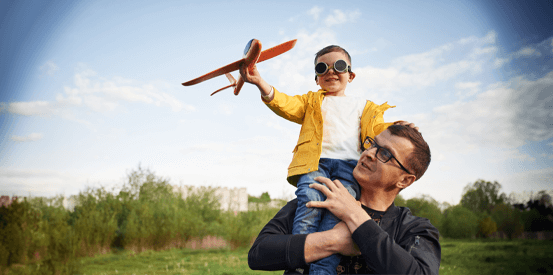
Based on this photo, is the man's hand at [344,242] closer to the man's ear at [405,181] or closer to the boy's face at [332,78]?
the man's ear at [405,181]

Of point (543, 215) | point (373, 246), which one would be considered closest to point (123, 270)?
point (373, 246)

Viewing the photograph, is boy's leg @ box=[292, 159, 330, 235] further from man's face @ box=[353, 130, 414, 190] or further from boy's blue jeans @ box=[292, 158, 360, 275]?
man's face @ box=[353, 130, 414, 190]

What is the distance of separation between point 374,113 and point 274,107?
85 cm

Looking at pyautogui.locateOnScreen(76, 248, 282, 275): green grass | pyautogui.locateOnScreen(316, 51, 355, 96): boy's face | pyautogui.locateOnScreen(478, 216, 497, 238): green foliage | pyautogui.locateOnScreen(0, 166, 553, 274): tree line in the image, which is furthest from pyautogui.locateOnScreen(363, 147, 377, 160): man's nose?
pyautogui.locateOnScreen(478, 216, 497, 238): green foliage

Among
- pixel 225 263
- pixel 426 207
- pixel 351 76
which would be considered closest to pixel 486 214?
pixel 426 207

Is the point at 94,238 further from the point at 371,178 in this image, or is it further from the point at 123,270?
the point at 371,178

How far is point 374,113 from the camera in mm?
2906

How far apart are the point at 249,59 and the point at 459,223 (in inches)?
1040

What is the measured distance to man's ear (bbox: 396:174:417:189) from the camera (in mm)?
2402

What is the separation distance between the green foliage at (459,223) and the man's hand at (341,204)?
84.4ft

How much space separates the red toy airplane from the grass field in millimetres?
7534

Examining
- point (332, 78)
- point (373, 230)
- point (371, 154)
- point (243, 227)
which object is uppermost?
point (332, 78)

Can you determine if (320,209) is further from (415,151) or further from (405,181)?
(415,151)

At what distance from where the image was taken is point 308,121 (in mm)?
2934
